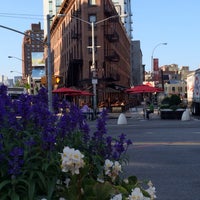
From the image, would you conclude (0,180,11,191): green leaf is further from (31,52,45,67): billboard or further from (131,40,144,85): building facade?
(31,52,45,67): billboard

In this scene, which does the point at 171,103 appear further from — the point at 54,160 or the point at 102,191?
the point at 102,191

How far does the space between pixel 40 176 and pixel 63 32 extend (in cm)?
7780

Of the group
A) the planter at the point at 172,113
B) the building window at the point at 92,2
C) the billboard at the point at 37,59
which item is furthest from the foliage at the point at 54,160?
the billboard at the point at 37,59

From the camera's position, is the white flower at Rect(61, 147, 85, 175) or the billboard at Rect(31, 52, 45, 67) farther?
the billboard at Rect(31, 52, 45, 67)

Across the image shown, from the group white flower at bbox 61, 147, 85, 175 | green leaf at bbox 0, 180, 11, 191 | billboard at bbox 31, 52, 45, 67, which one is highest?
billboard at bbox 31, 52, 45, 67

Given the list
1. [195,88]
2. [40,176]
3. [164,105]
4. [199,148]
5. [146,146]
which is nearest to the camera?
[40,176]

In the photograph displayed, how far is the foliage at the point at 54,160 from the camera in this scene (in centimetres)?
392

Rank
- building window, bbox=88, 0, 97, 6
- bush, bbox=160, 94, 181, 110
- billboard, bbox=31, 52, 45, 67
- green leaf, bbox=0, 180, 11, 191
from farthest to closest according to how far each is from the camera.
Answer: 1. billboard, bbox=31, 52, 45, 67
2. building window, bbox=88, 0, 97, 6
3. bush, bbox=160, 94, 181, 110
4. green leaf, bbox=0, 180, 11, 191

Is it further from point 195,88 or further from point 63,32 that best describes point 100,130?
point 63,32

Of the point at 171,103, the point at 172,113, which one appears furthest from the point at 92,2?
the point at 172,113

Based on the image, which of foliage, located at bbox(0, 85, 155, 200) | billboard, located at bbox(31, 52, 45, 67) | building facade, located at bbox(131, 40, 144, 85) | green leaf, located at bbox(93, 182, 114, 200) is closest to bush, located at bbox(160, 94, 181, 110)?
foliage, located at bbox(0, 85, 155, 200)

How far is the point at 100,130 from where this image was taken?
4961 mm

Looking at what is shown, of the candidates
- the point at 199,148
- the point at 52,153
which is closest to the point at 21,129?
the point at 52,153

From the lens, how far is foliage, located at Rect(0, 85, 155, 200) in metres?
3.92
